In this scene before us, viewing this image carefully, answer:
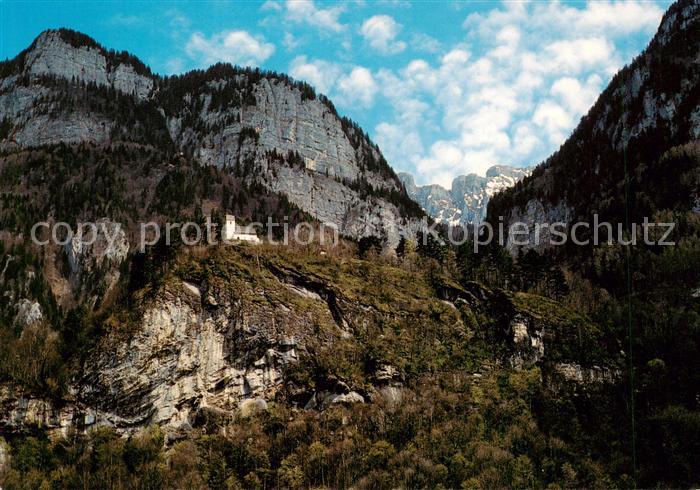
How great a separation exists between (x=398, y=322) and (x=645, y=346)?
3375cm

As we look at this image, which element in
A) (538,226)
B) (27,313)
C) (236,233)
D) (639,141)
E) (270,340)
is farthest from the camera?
(538,226)

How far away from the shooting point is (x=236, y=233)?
11181cm

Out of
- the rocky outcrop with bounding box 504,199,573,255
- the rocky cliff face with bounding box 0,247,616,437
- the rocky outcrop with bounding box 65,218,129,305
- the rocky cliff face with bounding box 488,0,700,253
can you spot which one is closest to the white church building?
the rocky cliff face with bounding box 0,247,616,437

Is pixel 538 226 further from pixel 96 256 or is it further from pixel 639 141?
pixel 96 256

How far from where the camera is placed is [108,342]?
284ft

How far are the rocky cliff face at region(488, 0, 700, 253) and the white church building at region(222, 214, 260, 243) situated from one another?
251 ft

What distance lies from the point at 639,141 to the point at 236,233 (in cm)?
10202

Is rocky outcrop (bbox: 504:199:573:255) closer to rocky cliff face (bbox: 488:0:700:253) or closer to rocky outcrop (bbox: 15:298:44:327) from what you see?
rocky cliff face (bbox: 488:0:700:253)

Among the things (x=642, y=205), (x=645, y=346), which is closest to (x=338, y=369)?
(x=645, y=346)

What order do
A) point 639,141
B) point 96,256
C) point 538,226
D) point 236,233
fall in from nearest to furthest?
point 236,233
point 96,256
point 639,141
point 538,226

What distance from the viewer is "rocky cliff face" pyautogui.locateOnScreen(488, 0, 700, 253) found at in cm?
14712

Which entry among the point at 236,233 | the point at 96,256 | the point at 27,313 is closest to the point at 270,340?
the point at 236,233

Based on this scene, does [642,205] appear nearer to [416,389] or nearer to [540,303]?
[540,303]

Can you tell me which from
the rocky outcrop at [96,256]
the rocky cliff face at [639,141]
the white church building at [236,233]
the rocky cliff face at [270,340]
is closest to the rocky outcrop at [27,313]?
the rocky outcrop at [96,256]
